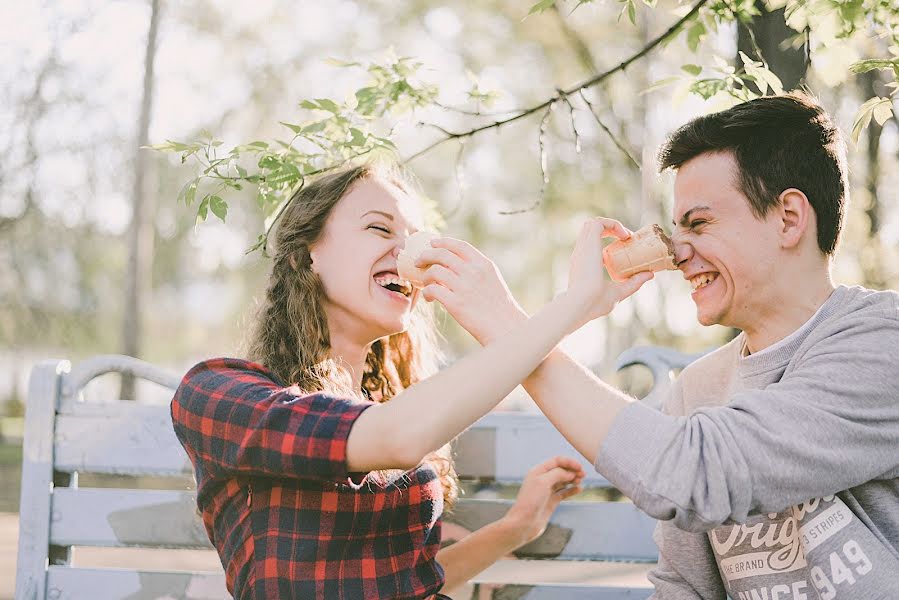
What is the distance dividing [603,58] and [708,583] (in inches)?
528

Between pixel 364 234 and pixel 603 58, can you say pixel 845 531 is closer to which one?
pixel 364 234

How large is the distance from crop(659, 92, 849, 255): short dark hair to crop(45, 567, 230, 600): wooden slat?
1963 mm

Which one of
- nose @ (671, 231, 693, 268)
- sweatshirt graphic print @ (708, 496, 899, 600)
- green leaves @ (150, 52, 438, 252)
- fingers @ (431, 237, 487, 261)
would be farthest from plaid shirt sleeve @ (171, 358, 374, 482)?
sweatshirt graphic print @ (708, 496, 899, 600)

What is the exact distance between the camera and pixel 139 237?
A: 1452cm

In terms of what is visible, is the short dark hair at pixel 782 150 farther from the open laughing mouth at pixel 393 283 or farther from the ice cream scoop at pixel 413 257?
the open laughing mouth at pixel 393 283

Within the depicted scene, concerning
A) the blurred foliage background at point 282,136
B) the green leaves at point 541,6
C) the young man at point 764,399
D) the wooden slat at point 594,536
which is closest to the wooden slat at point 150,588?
the wooden slat at point 594,536

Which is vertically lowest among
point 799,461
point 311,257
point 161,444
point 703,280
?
point 799,461

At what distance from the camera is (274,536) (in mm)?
2207

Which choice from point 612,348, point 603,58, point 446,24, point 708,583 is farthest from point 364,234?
point 612,348

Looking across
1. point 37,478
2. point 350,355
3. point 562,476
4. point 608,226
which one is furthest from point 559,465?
point 37,478

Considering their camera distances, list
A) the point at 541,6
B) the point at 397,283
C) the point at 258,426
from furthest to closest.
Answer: the point at 541,6 < the point at 397,283 < the point at 258,426

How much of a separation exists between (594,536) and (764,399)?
121 cm

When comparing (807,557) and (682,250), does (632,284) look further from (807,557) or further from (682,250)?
(807,557)

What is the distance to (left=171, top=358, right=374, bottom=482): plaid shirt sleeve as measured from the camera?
1.97m
